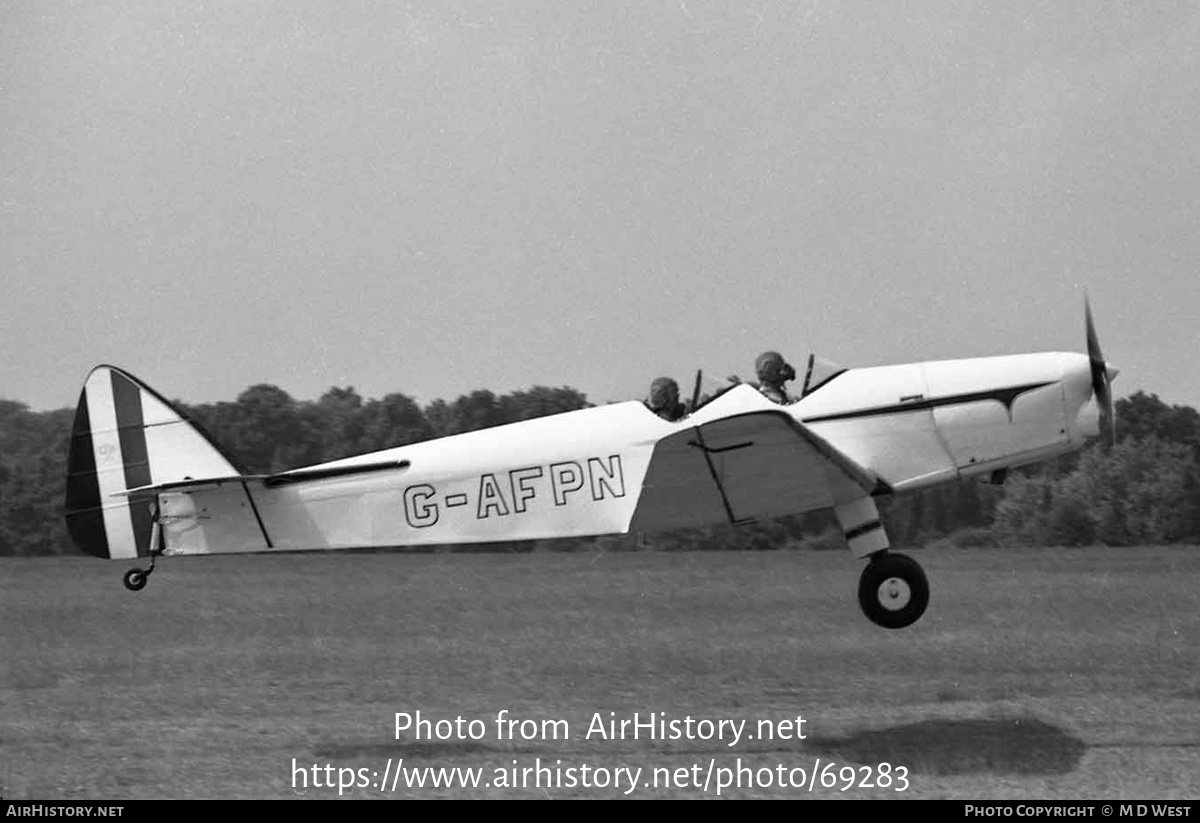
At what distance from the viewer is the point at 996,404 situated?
9.32 m

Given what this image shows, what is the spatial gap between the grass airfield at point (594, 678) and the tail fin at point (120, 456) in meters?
1.68

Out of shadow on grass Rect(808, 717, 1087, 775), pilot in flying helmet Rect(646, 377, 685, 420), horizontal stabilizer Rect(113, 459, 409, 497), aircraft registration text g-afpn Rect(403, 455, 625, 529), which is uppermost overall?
pilot in flying helmet Rect(646, 377, 685, 420)

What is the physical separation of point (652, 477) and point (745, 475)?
600mm

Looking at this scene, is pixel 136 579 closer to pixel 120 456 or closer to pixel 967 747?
pixel 120 456

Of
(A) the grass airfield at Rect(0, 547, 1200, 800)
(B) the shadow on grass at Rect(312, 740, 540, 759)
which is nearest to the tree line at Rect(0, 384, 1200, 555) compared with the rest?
(A) the grass airfield at Rect(0, 547, 1200, 800)

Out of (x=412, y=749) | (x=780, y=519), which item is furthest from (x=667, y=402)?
(x=780, y=519)

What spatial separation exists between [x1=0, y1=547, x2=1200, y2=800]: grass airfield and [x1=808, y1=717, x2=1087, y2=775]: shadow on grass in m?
0.04

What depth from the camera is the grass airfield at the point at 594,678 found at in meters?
9.09

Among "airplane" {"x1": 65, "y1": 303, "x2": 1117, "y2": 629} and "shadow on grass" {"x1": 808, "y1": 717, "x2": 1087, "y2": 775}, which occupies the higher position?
"airplane" {"x1": 65, "y1": 303, "x2": 1117, "y2": 629}

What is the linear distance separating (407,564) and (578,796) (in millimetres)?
17499

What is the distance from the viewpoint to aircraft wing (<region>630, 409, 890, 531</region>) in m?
8.20

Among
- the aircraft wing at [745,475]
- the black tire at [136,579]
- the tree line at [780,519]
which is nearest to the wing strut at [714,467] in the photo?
the aircraft wing at [745,475]

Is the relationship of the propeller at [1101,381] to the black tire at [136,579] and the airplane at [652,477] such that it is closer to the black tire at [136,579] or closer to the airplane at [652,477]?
the airplane at [652,477]

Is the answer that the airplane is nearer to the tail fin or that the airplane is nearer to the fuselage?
the fuselage
